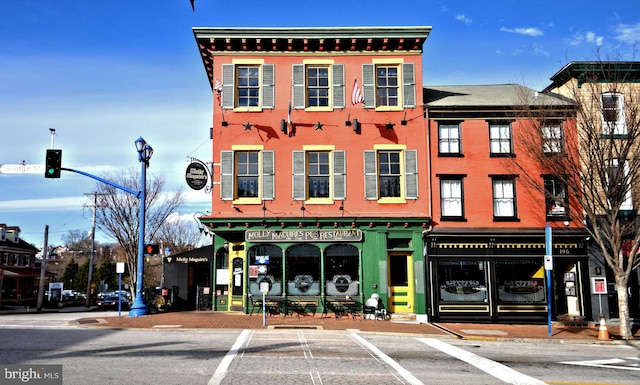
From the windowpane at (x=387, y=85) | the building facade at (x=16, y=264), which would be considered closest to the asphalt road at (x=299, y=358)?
the windowpane at (x=387, y=85)

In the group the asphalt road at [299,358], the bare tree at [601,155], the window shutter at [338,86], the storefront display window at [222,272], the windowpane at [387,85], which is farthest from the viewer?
the storefront display window at [222,272]

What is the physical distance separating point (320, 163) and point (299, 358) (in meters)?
12.4

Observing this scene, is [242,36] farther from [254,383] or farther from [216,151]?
[254,383]

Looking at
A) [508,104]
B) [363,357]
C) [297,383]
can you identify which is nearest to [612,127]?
[508,104]

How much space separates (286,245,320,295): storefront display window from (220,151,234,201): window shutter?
3576 millimetres

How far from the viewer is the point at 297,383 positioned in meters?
9.44

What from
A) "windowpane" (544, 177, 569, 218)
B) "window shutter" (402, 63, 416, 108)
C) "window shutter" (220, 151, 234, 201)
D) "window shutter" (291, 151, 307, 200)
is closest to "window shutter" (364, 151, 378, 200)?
"window shutter" (291, 151, 307, 200)

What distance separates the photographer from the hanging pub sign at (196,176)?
74.3ft

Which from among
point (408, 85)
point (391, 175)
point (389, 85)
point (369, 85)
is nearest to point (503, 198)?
point (391, 175)

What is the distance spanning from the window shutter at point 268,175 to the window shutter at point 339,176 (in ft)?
8.76

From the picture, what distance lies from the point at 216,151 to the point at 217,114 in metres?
1.68

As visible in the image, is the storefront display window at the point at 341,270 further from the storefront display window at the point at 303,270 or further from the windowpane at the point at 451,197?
the windowpane at the point at 451,197

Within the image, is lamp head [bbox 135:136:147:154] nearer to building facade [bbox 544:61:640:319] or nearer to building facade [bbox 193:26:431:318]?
building facade [bbox 193:26:431:318]

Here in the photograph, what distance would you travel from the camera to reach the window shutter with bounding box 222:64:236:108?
920 inches
